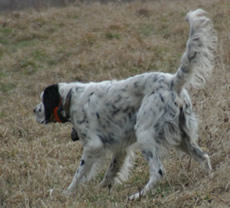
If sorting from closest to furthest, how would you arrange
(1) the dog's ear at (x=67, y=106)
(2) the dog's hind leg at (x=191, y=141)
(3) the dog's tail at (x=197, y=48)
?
(3) the dog's tail at (x=197, y=48) → (2) the dog's hind leg at (x=191, y=141) → (1) the dog's ear at (x=67, y=106)

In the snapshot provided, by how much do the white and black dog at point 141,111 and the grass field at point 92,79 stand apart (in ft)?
0.66

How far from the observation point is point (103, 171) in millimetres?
5266

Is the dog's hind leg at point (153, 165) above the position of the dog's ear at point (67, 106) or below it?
below

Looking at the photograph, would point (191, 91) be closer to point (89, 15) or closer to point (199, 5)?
point (199, 5)

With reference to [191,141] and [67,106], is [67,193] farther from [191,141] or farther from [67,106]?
[191,141]

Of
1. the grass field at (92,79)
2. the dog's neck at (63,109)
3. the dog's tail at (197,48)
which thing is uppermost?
the dog's tail at (197,48)

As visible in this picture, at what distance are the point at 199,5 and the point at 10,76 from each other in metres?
6.26

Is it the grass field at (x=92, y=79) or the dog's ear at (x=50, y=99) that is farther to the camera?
the dog's ear at (x=50, y=99)

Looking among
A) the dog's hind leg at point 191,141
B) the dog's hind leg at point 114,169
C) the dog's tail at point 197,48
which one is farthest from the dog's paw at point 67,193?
the dog's tail at point 197,48

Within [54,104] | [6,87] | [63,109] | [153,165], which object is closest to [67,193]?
[153,165]

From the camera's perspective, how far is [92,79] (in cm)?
957

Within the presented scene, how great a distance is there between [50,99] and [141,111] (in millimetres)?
1111

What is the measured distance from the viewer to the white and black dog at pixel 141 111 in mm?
3988

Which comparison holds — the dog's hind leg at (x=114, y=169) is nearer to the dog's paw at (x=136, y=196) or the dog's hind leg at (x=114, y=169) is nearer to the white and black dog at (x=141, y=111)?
the white and black dog at (x=141, y=111)
